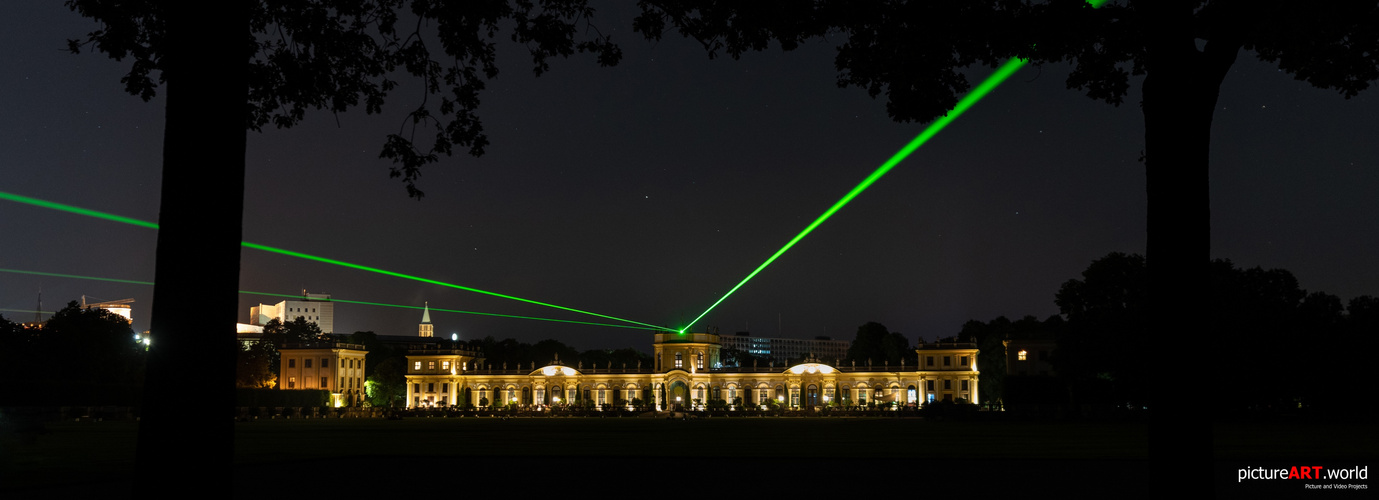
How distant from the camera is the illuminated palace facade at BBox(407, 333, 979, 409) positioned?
365ft

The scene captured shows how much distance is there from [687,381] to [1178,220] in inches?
4408

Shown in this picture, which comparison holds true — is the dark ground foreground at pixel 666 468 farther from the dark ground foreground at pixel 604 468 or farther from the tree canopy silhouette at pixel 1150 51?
the tree canopy silhouette at pixel 1150 51

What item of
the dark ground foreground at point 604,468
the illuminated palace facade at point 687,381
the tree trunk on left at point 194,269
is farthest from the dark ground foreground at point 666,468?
the illuminated palace facade at point 687,381

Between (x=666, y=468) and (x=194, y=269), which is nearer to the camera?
(x=194, y=269)

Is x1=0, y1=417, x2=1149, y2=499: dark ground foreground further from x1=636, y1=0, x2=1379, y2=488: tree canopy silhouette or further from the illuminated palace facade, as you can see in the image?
the illuminated palace facade

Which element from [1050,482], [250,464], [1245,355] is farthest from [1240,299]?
[250,464]

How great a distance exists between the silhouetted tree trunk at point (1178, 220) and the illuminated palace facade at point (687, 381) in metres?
97.2

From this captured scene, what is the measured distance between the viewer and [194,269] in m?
6.55

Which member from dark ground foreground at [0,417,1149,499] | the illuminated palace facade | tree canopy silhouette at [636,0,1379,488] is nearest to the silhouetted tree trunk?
tree canopy silhouette at [636,0,1379,488]

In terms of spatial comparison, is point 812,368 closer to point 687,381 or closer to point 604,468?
point 687,381

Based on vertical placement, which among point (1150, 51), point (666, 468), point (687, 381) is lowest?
point (666, 468)

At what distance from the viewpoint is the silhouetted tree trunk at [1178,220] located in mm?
7922

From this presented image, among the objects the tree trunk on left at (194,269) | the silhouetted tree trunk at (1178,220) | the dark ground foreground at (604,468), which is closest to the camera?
the tree trunk on left at (194,269)

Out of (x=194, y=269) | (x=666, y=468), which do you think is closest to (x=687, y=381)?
(x=666, y=468)
